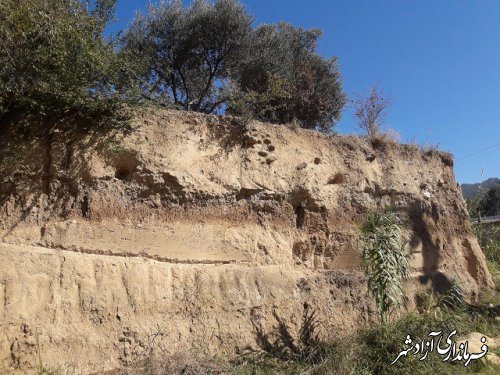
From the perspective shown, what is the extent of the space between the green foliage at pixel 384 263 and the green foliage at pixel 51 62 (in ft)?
16.4

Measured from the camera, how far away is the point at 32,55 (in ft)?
21.9

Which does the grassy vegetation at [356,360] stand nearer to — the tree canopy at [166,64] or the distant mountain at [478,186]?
the tree canopy at [166,64]

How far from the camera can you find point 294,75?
13.3 metres

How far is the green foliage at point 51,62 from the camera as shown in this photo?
656 centimetres

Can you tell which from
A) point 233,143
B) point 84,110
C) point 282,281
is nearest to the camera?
point 84,110

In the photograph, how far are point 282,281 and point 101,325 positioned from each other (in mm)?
3211

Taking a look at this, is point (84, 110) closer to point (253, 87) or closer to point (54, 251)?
point (54, 251)

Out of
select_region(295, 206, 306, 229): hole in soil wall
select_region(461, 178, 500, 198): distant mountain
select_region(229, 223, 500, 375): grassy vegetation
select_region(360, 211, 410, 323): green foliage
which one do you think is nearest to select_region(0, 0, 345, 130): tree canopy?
select_region(295, 206, 306, 229): hole in soil wall

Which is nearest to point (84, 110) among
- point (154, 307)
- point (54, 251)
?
point (54, 251)

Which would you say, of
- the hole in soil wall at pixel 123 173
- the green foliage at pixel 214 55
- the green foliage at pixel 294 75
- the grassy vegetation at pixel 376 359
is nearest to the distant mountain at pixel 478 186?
the green foliage at pixel 294 75

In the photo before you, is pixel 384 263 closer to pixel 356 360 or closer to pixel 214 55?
pixel 356 360

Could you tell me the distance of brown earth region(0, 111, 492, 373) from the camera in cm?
632

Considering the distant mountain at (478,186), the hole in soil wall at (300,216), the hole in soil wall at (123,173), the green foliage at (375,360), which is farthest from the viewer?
the distant mountain at (478,186)

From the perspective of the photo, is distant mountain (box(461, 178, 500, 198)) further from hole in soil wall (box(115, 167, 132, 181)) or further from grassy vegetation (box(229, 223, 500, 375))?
hole in soil wall (box(115, 167, 132, 181))
